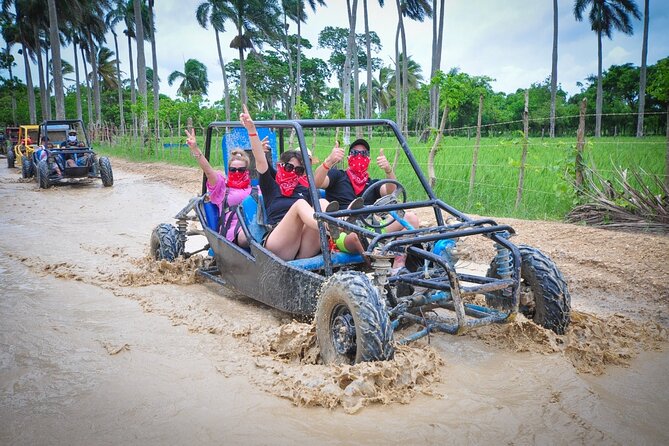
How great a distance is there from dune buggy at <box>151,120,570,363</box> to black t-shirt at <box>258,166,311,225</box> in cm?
9

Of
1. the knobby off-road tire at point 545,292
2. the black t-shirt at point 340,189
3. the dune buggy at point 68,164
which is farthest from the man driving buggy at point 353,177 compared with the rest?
the dune buggy at point 68,164

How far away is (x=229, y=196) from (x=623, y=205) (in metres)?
5.48

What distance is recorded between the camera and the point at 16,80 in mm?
54688

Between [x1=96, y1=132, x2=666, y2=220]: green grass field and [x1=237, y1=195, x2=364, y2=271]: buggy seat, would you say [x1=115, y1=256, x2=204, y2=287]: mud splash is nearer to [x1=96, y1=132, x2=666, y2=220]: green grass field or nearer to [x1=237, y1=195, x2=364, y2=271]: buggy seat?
[x1=237, y1=195, x2=364, y2=271]: buggy seat

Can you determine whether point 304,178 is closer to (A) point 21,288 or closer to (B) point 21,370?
(B) point 21,370

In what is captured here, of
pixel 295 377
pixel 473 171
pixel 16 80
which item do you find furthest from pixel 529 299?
pixel 16 80

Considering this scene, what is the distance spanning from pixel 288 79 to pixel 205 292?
45132mm

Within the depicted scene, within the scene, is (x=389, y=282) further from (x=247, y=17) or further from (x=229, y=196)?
(x=247, y=17)

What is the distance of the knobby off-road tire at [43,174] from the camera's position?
1448 centimetres

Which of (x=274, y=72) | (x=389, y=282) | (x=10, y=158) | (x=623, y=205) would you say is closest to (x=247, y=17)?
(x=274, y=72)

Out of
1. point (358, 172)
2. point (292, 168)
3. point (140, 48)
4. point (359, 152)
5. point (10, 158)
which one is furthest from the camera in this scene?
point (140, 48)

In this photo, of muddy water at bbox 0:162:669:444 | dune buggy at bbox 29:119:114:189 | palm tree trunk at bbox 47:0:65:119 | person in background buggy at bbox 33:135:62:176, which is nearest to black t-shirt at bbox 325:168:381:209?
muddy water at bbox 0:162:669:444

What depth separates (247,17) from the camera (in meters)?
38.1

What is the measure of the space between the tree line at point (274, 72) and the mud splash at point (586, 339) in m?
15.3
